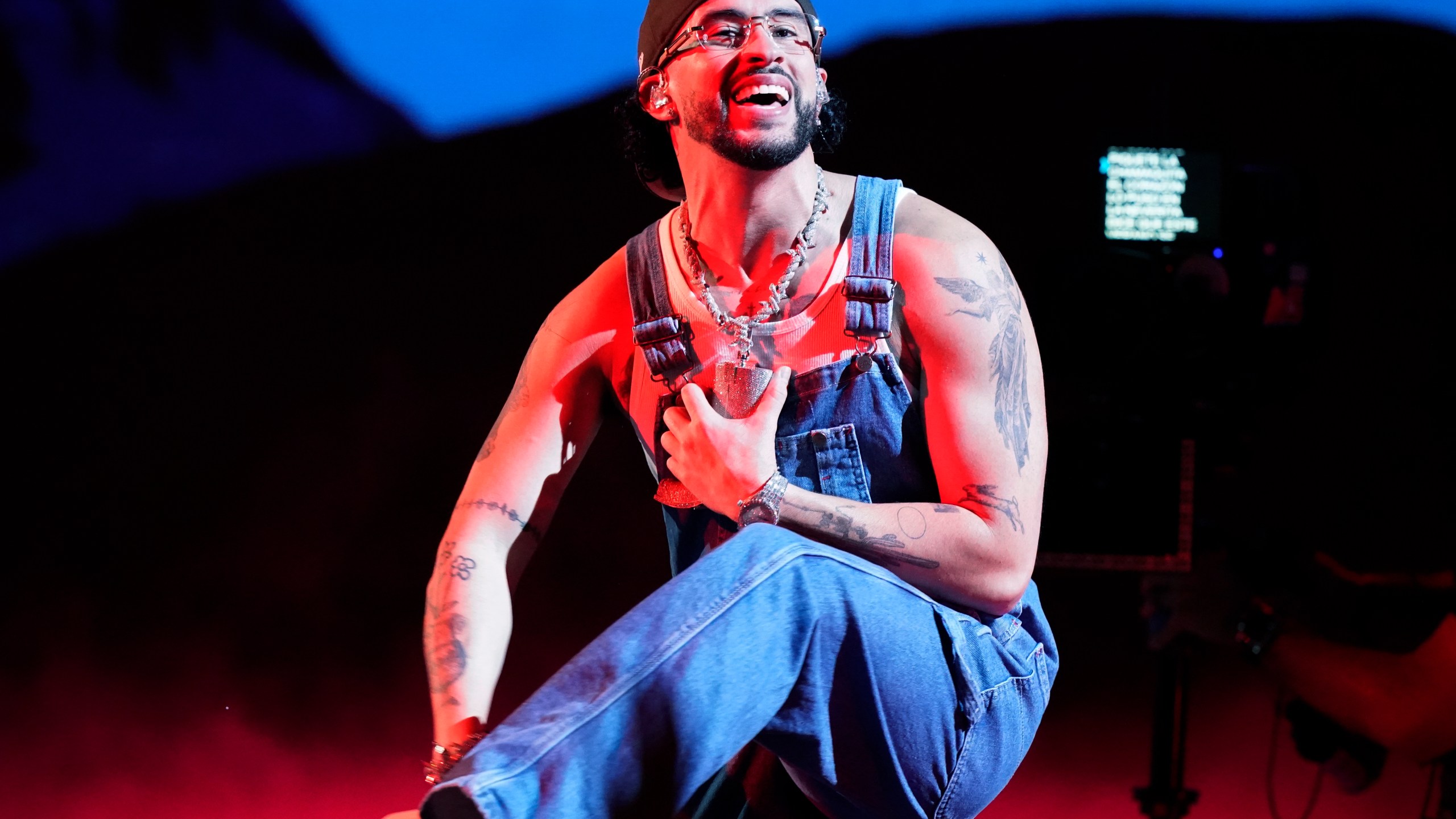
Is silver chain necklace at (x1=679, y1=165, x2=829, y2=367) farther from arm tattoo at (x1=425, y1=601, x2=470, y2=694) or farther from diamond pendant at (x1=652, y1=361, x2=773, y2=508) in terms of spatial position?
arm tattoo at (x1=425, y1=601, x2=470, y2=694)

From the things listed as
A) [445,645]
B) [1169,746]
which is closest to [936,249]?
[445,645]

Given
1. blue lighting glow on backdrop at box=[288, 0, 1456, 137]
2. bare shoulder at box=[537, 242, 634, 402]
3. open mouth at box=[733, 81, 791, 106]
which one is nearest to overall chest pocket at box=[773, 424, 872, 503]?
bare shoulder at box=[537, 242, 634, 402]

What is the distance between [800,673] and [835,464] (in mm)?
321

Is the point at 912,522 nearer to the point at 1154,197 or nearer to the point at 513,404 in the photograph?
the point at 513,404

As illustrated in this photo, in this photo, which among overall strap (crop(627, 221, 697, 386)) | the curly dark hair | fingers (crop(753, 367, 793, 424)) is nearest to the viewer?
fingers (crop(753, 367, 793, 424))

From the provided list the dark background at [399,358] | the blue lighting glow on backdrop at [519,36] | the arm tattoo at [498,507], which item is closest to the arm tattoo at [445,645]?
the arm tattoo at [498,507]

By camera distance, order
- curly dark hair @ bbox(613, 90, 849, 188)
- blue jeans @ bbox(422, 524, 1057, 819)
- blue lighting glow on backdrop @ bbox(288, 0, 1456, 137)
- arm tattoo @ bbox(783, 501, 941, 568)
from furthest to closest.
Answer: blue lighting glow on backdrop @ bbox(288, 0, 1456, 137), curly dark hair @ bbox(613, 90, 849, 188), arm tattoo @ bbox(783, 501, 941, 568), blue jeans @ bbox(422, 524, 1057, 819)

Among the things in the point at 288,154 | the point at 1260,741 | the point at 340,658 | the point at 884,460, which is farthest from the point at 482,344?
the point at 1260,741

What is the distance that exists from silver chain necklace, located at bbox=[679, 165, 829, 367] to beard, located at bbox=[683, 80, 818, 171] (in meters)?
0.07

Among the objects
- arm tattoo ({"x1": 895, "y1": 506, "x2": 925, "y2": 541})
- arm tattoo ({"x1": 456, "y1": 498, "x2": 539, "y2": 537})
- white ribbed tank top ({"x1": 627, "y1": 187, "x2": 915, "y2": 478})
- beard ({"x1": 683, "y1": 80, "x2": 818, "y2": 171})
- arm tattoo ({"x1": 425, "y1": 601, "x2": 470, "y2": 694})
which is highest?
beard ({"x1": 683, "y1": 80, "x2": 818, "y2": 171})

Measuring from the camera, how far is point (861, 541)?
3.69ft

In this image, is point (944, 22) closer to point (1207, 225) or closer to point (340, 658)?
point (1207, 225)

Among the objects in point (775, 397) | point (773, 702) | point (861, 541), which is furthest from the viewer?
point (775, 397)

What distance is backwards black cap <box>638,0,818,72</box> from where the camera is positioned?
1332 millimetres
